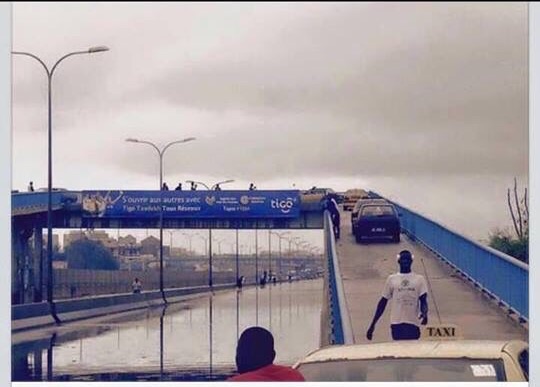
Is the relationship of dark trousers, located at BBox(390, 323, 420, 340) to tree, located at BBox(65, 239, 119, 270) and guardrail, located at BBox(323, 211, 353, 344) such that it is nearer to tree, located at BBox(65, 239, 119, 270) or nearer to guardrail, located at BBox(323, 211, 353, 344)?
guardrail, located at BBox(323, 211, 353, 344)

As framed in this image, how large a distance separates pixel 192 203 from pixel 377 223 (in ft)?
3.35

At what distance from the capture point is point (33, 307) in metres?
7.57

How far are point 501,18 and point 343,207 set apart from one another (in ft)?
4.41

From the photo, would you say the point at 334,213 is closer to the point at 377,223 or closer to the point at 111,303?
the point at 377,223

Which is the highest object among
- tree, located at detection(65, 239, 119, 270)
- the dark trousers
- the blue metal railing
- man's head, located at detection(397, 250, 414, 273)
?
the blue metal railing

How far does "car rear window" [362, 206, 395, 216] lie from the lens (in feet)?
25.4

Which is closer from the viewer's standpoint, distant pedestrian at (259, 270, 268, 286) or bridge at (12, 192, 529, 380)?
bridge at (12, 192, 529, 380)

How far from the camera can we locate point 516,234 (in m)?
7.34

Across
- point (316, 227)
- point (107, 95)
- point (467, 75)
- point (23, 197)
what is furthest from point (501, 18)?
point (23, 197)

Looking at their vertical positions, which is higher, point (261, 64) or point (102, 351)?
point (261, 64)

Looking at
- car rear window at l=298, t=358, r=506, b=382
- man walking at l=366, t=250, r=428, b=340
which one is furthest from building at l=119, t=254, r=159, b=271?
car rear window at l=298, t=358, r=506, b=382

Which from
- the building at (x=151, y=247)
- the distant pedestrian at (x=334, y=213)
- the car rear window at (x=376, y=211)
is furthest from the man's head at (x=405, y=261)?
the building at (x=151, y=247)

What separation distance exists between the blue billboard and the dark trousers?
32.1 inches

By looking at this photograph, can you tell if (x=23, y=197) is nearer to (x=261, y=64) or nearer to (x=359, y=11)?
(x=261, y=64)
